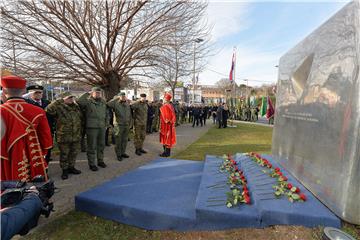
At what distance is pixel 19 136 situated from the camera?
2795 millimetres

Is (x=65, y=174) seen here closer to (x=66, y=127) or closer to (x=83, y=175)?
(x=83, y=175)

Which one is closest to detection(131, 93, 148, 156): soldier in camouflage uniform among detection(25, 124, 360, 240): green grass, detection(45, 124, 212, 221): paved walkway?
detection(45, 124, 212, 221): paved walkway

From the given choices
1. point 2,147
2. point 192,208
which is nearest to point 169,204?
point 192,208

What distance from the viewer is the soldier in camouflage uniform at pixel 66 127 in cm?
500

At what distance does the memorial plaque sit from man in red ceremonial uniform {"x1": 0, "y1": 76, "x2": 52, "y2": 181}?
3865mm

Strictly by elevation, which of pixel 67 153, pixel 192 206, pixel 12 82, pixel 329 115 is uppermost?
pixel 12 82

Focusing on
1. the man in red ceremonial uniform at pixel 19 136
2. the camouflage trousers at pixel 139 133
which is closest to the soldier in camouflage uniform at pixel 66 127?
the man in red ceremonial uniform at pixel 19 136

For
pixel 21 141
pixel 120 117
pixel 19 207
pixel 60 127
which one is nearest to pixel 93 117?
pixel 60 127

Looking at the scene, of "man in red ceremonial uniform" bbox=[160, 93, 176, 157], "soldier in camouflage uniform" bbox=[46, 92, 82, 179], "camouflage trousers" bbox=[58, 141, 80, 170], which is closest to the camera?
"soldier in camouflage uniform" bbox=[46, 92, 82, 179]

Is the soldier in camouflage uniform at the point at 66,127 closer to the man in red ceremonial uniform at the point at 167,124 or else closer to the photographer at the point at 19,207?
the man in red ceremonial uniform at the point at 167,124

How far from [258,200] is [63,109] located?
4308mm

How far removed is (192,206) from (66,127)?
11.0 feet

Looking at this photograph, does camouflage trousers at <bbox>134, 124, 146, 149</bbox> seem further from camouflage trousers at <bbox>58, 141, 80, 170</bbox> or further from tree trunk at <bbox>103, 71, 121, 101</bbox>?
tree trunk at <bbox>103, 71, 121, 101</bbox>

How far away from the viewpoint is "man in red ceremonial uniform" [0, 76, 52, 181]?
2729 mm
